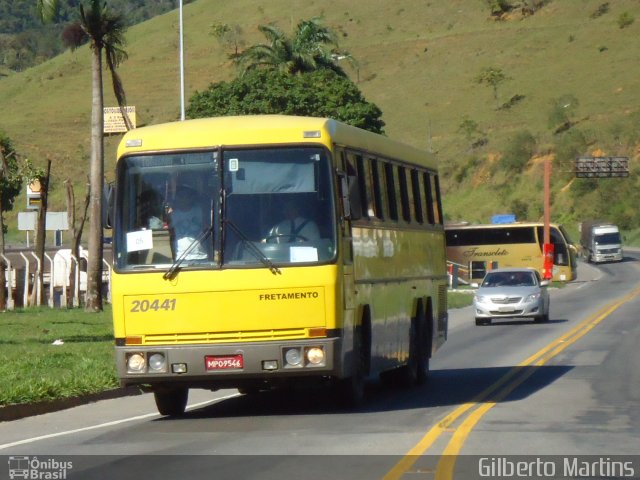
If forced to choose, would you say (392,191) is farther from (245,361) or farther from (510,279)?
(510,279)

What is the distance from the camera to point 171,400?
52.3 ft

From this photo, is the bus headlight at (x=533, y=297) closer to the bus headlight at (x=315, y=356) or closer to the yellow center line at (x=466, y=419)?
the yellow center line at (x=466, y=419)

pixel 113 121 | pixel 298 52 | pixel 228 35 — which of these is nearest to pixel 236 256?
pixel 298 52

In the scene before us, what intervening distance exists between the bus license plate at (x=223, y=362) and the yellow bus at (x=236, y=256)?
1 cm

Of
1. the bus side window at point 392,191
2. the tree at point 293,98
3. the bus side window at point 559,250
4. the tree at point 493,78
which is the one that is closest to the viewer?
the bus side window at point 392,191

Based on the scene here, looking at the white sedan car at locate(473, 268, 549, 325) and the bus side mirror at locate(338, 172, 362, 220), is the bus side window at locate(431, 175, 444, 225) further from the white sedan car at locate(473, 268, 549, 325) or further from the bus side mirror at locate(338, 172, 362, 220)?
the white sedan car at locate(473, 268, 549, 325)

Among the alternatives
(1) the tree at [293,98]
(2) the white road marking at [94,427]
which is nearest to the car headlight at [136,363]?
(2) the white road marking at [94,427]

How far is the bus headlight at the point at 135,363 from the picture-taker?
48.5ft

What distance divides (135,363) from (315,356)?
75.3 inches

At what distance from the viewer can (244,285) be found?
48.4 feet

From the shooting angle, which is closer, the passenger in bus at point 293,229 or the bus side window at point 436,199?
A: the passenger in bus at point 293,229

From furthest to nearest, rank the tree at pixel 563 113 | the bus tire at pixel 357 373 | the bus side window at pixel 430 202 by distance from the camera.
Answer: the tree at pixel 563 113 → the bus side window at pixel 430 202 → the bus tire at pixel 357 373

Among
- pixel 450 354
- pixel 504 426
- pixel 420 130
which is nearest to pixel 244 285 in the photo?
pixel 504 426

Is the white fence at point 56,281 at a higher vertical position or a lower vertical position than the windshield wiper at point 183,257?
higher
